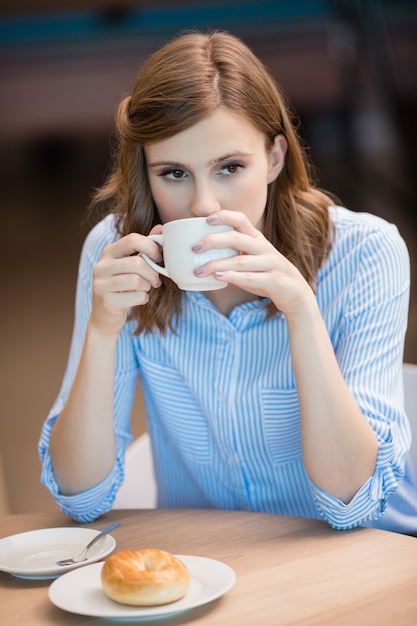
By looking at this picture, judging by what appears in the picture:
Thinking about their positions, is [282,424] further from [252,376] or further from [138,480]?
[138,480]

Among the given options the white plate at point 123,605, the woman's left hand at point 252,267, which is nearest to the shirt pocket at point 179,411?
the woman's left hand at point 252,267

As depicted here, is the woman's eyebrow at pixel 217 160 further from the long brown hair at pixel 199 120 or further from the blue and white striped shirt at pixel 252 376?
the blue and white striped shirt at pixel 252 376

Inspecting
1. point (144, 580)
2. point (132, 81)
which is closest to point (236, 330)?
point (144, 580)

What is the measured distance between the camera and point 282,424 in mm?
1574

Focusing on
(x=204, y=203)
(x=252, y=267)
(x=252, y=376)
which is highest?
(x=204, y=203)

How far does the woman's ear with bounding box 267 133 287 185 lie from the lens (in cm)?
160

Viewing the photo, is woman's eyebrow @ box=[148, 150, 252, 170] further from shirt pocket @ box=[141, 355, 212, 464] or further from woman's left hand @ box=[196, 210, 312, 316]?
shirt pocket @ box=[141, 355, 212, 464]

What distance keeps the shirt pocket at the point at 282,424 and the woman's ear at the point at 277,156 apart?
391 millimetres

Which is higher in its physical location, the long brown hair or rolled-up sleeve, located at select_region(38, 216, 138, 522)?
the long brown hair

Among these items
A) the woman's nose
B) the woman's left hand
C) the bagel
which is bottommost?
the bagel

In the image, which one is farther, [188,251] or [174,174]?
[174,174]

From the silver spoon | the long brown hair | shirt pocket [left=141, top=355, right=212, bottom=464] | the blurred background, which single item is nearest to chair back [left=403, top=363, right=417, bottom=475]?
the long brown hair

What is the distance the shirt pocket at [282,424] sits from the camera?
156 cm

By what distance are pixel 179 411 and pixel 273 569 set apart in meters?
0.58
